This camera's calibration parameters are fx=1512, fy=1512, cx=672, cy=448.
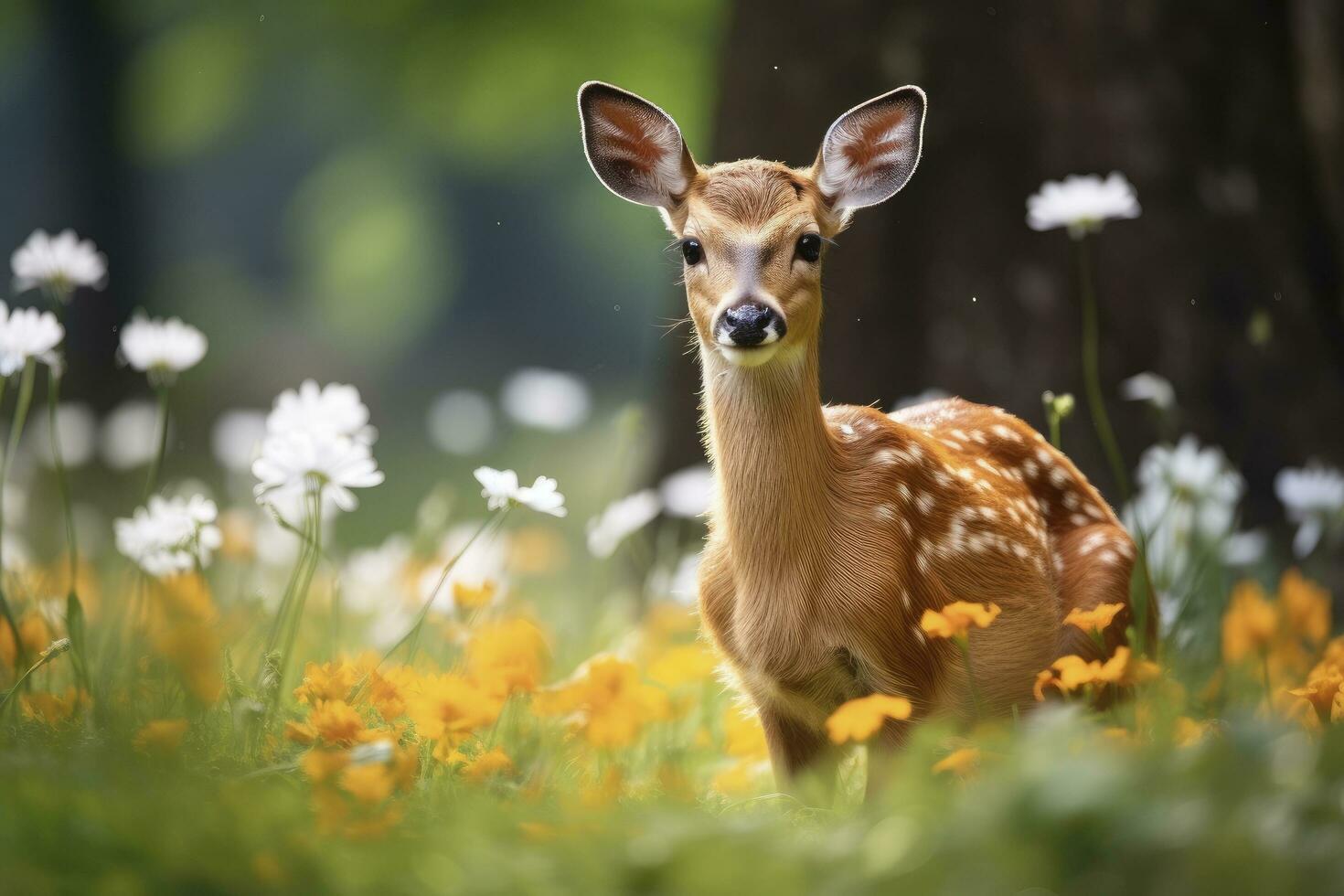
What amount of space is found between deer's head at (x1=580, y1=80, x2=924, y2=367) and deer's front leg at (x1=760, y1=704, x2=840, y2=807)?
72cm

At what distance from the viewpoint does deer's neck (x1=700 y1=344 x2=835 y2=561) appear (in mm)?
2914

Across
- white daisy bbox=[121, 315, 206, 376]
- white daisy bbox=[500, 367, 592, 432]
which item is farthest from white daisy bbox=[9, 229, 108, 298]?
white daisy bbox=[500, 367, 592, 432]

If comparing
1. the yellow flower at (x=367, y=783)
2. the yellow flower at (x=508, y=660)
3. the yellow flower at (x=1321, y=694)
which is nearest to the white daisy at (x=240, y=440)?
the yellow flower at (x=508, y=660)

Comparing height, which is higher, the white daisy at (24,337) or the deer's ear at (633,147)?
the deer's ear at (633,147)

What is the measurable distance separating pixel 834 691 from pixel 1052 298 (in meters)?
2.36

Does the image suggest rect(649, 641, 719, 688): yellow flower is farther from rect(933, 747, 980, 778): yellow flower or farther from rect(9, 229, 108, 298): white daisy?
rect(9, 229, 108, 298): white daisy

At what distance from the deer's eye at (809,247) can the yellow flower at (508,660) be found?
0.91 meters

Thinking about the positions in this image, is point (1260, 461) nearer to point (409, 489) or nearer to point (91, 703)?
point (91, 703)

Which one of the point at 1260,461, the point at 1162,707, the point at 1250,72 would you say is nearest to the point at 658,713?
the point at 1162,707

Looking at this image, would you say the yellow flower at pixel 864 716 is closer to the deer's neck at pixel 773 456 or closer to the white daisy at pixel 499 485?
the deer's neck at pixel 773 456

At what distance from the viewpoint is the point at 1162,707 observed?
2.56 meters

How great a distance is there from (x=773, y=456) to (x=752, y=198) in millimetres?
515

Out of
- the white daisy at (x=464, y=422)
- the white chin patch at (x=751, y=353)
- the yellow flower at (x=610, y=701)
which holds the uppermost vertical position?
the white chin patch at (x=751, y=353)

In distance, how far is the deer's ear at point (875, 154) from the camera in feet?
10.4
